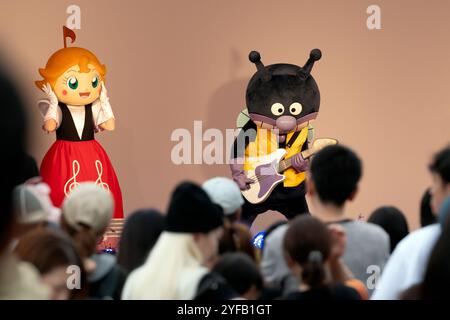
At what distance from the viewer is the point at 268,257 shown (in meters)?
2.03

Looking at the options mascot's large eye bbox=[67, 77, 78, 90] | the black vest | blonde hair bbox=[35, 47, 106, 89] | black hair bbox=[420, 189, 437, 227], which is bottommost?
black hair bbox=[420, 189, 437, 227]

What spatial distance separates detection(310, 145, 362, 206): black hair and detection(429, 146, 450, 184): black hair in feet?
0.75

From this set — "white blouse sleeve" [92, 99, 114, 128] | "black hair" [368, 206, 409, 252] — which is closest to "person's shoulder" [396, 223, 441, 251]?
"black hair" [368, 206, 409, 252]

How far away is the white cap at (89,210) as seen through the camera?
2131 mm

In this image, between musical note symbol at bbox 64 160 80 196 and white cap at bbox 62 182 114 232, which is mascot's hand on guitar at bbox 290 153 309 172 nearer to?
musical note symbol at bbox 64 160 80 196

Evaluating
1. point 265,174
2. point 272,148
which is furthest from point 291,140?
point 265,174

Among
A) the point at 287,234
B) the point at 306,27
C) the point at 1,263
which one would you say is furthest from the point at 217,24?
the point at 1,263

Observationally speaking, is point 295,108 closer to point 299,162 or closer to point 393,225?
point 299,162

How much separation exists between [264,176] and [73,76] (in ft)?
3.40

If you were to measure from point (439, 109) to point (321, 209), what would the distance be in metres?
3.08

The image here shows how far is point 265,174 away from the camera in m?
4.17

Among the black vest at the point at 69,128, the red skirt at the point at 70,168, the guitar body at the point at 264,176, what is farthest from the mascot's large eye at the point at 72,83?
the guitar body at the point at 264,176

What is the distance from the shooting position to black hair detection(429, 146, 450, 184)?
2.03 meters
